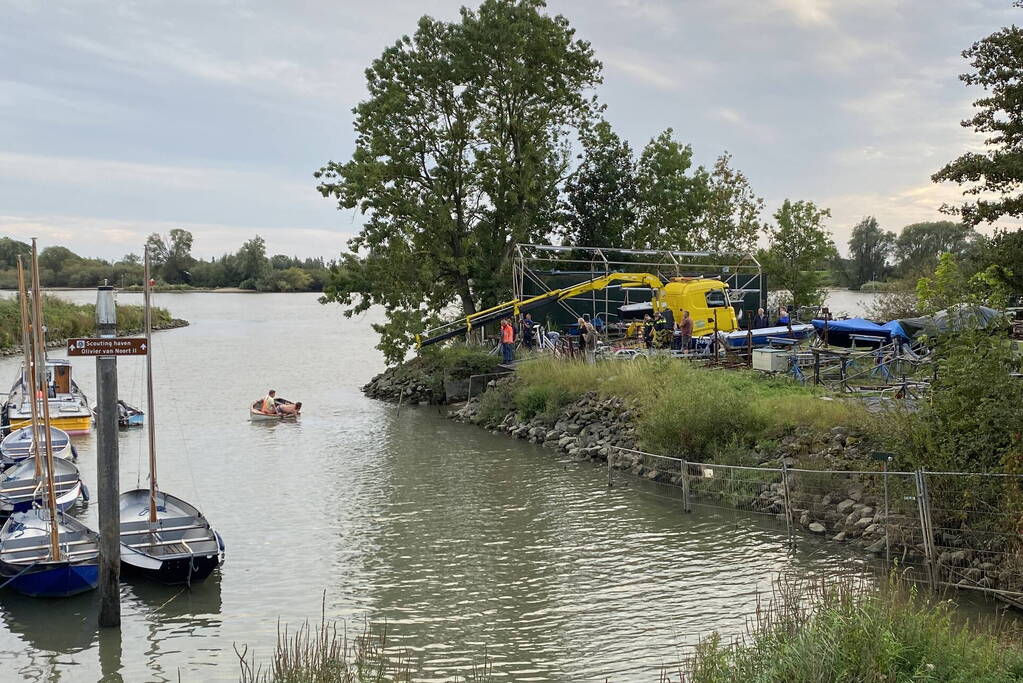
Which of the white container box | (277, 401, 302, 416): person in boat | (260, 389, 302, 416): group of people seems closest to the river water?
(260, 389, 302, 416): group of people

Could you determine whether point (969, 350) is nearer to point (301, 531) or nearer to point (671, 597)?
point (671, 597)

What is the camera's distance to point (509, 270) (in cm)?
4841

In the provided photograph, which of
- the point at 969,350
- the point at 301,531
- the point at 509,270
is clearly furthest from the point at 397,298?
the point at 969,350

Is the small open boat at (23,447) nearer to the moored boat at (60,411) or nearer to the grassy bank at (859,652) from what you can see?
the moored boat at (60,411)

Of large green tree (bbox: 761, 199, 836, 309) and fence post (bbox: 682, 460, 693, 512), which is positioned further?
large green tree (bbox: 761, 199, 836, 309)

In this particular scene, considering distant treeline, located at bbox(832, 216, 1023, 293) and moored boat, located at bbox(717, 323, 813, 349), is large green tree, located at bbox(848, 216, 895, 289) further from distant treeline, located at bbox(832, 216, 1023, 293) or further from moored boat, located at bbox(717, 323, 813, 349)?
moored boat, located at bbox(717, 323, 813, 349)

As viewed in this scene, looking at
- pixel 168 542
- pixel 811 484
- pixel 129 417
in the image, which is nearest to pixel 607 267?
pixel 129 417

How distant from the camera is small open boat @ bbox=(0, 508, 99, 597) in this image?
16.2m

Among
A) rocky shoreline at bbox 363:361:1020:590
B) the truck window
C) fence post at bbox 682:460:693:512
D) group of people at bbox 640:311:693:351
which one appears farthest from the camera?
the truck window

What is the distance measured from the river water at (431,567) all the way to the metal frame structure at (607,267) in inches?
472

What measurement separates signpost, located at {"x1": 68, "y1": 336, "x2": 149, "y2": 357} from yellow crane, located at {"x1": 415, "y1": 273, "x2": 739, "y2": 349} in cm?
2474

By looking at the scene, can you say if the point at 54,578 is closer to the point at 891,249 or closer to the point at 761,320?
the point at 761,320

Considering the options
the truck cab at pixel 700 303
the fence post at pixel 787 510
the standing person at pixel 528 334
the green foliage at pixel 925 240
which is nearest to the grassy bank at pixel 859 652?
the fence post at pixel 787 510

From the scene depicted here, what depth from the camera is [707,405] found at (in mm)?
24500
